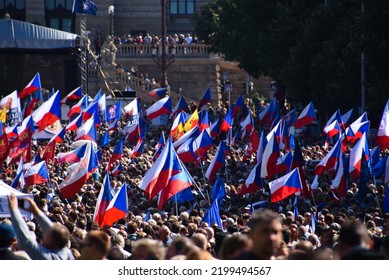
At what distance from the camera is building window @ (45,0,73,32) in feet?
255

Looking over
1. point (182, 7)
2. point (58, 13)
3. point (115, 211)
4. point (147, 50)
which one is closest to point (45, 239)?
point (115, 211)

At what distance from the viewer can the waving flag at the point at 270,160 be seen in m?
25.8

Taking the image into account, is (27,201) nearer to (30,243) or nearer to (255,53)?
(30,243)

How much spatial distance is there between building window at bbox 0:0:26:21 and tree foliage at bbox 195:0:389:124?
17065mm

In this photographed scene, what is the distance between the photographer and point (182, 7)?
A: 265 ft

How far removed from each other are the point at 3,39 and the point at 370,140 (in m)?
21.4

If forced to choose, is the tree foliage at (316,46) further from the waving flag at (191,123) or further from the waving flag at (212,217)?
the waving flag at (212,217)

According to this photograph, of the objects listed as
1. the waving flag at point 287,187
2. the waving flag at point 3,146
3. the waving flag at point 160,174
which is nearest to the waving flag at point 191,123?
the waving flag at point 3,146

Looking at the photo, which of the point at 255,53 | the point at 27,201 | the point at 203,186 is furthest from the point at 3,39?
the point at 27,201

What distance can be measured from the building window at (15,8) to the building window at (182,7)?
7.80 m

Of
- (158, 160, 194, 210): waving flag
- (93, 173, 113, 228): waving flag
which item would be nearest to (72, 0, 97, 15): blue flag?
(158, 160, 194, 210): waving flag

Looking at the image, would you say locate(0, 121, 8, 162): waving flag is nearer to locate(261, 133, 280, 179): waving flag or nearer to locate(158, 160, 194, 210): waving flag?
locate(261, 133, 280, 179): waving flag

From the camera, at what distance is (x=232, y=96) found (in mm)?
72688
